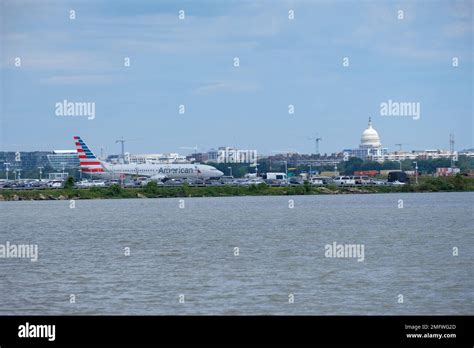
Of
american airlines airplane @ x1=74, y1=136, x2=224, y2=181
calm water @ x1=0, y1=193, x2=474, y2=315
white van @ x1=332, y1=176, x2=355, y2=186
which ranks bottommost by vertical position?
calm water @ x1=0, y1=193, x2=474, y2=315

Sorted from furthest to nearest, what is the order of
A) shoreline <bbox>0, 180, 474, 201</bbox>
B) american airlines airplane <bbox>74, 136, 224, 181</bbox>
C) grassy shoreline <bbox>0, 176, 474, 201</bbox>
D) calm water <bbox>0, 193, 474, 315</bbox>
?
american airlines airplane <bbox>74, 136, 224, 181</bbox> < grassy shoreline <bbox>0, 176, 474, 201</bbox> < shoreline <bbox>0, 180, 474, 201</bbox> < calm water <bbox>0, 193, 474, 315</bbox>

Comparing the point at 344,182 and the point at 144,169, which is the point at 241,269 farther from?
the point at 144,169

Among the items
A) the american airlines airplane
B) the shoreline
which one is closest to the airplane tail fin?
the american airlines airplane

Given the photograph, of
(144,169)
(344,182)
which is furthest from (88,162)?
(344,182)

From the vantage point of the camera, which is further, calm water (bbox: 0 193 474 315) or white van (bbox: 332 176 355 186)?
white van (bbox: 332 176 355 186)

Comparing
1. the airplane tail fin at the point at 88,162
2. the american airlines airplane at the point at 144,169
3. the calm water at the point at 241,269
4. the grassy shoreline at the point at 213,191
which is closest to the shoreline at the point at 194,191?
the grassy shoreline at the point at 213,191

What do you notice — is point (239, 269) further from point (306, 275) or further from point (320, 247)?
point (320, 247)

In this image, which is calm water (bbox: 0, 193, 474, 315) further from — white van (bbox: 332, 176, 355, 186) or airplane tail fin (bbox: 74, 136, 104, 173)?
airplane tail fin (bbox: 74, 136, 104, 173)

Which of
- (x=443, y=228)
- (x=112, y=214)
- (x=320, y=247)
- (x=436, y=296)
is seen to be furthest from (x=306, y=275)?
(x=112, y=214)
